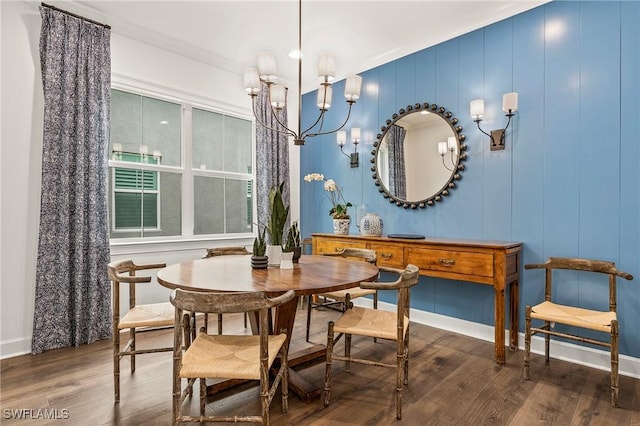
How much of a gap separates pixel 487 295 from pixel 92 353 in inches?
131

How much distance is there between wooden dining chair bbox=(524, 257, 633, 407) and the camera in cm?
209

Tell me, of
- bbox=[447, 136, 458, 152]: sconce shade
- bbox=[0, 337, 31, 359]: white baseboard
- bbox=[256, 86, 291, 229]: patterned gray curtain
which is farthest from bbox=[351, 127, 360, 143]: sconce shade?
bbox=[0, 337, 31, 359]: white baseboard

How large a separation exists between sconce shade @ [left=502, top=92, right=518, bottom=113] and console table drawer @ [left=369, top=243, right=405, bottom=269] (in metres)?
1.43

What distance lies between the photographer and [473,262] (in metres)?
2.77

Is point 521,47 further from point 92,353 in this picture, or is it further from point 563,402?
point 92,353

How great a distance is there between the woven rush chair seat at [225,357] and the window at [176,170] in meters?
2.25

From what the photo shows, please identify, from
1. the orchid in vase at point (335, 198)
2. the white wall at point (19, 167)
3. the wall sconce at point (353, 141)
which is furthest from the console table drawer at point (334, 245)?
the white wall at point (19, 167)

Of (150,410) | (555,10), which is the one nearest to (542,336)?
(555,10)

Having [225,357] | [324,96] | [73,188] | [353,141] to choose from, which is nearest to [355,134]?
[353,141]

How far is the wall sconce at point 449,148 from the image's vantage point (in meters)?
3.37

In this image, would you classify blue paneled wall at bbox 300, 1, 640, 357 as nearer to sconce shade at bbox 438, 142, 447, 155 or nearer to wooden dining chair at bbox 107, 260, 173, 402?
sconce shade at bbox 438, 142, 447, 155

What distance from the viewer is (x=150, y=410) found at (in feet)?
6.54

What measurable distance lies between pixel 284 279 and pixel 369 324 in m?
0.60

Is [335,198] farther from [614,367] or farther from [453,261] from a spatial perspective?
[614,367]
